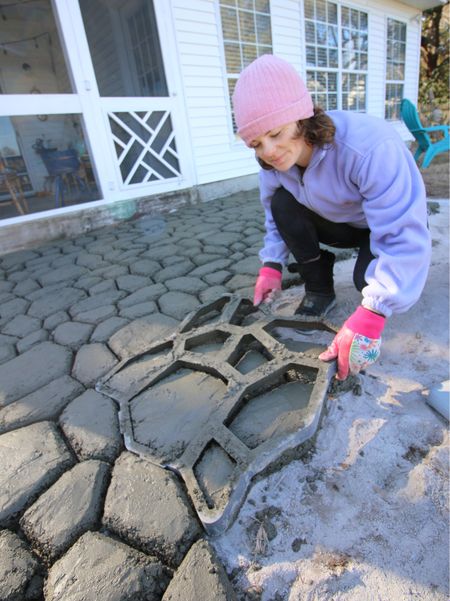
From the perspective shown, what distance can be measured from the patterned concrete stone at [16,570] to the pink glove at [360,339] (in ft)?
3.41

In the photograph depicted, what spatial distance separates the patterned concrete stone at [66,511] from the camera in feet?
3.24

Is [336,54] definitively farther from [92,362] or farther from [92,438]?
[92,438]

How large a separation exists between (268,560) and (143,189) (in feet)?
13.8

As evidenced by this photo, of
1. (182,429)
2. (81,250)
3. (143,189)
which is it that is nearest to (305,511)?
(182,429)

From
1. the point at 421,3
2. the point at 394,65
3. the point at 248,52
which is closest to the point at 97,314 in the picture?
the point at 248,52

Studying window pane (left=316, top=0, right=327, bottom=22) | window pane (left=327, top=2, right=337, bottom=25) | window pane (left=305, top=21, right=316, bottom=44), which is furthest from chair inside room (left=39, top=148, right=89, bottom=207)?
window pane (left=327, top=2, right=337, bottom=25)

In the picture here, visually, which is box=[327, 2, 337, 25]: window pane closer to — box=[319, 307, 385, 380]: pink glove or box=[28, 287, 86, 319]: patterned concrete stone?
box=[28, 287, 86, 319]: patterned concrete stone

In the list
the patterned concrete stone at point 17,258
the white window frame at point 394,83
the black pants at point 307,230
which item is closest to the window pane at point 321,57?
the white window frame at point 394,83

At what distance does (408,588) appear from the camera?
0.83m

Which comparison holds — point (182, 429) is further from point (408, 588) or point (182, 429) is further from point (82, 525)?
point (408, 588)

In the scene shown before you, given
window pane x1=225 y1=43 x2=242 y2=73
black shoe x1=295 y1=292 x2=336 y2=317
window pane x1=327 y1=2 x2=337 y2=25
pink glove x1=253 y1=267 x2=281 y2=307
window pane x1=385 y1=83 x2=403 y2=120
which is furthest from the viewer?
window pane x1=385 y1=83 x2=403 y2=120

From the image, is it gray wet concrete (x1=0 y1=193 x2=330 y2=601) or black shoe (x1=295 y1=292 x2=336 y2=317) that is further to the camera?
black shoe (x1=295 y1=292 x2=336 y2=317)

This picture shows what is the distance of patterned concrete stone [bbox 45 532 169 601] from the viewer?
0.85 meters

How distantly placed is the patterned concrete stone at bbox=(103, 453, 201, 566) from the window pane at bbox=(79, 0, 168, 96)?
4.84 metres
